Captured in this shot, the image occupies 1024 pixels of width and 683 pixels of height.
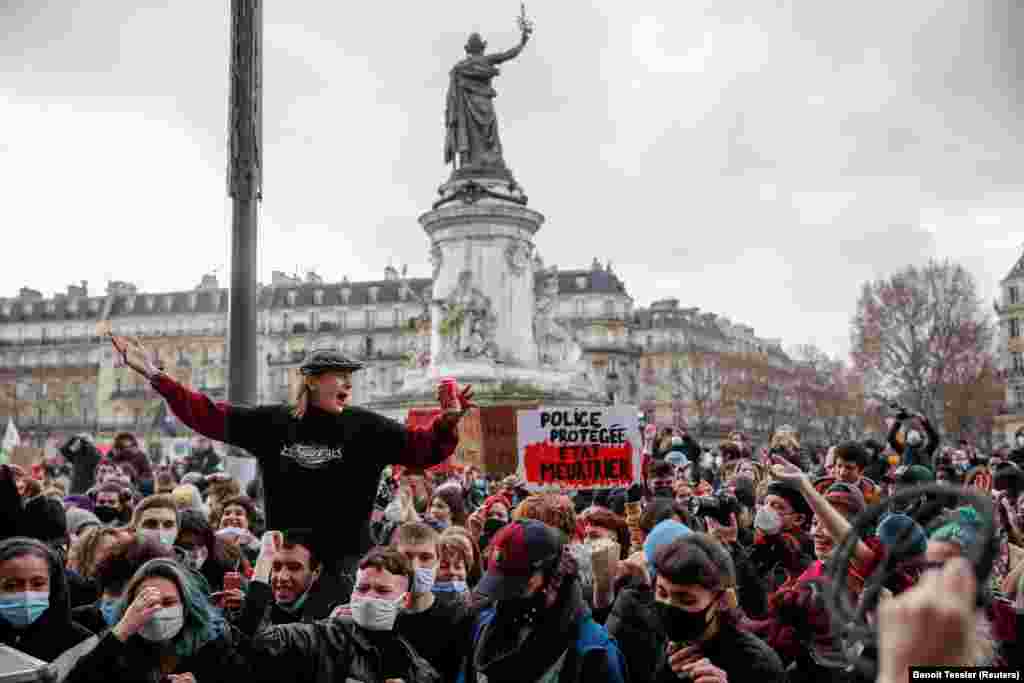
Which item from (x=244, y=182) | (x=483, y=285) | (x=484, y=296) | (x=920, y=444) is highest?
(x=483, y=285)

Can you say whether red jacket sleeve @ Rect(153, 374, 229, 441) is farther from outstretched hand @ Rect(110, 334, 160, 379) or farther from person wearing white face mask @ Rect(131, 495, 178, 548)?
person wearing white face mask @ Rect(131, 495, 178, 548)

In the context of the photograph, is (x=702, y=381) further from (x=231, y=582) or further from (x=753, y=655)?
(x=753, y=655)

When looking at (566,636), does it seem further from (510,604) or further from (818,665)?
(818,665)

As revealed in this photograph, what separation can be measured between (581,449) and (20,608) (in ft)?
23.2

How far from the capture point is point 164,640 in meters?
4.03

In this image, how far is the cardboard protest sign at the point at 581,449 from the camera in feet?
35.7

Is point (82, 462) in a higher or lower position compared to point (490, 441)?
lower

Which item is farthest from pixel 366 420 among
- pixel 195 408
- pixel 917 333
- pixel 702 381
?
pixel 702 381

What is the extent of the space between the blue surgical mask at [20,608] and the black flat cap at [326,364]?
1.78m

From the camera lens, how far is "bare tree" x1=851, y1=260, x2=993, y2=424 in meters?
54.8

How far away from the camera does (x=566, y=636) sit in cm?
439

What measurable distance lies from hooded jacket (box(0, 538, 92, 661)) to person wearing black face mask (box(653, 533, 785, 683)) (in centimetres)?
257

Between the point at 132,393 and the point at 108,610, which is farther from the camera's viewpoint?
the point at 132,393

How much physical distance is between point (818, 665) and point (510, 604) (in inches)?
52.1
